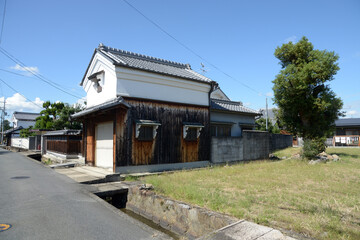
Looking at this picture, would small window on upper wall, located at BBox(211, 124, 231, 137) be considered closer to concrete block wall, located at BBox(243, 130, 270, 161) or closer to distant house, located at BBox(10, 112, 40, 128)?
concrete block wall, located at BBox(243, 130, 270, 161)

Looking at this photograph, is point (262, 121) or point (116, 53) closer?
point (116, 53)

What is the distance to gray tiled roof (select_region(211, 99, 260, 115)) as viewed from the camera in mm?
14383

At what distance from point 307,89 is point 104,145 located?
14329mm

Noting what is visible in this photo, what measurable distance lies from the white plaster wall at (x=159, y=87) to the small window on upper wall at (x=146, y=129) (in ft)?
4.35

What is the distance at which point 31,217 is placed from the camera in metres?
5.09

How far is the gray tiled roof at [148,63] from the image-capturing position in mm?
11234

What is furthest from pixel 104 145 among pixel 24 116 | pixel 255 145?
pixel 24 116

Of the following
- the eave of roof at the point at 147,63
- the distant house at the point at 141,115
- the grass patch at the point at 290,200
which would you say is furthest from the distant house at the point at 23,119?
the grass patch at the point at 290,200

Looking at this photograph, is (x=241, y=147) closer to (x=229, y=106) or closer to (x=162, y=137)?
(x=229, y=106)

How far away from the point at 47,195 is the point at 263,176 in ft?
26.7

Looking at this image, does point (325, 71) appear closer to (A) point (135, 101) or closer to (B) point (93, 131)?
(A) point (135, 101)

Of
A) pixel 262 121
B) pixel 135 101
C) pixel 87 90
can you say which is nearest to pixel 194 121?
pixel 135 101

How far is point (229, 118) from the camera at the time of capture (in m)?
15.0

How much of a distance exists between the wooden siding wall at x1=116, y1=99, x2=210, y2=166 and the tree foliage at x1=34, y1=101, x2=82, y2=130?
15.3m
